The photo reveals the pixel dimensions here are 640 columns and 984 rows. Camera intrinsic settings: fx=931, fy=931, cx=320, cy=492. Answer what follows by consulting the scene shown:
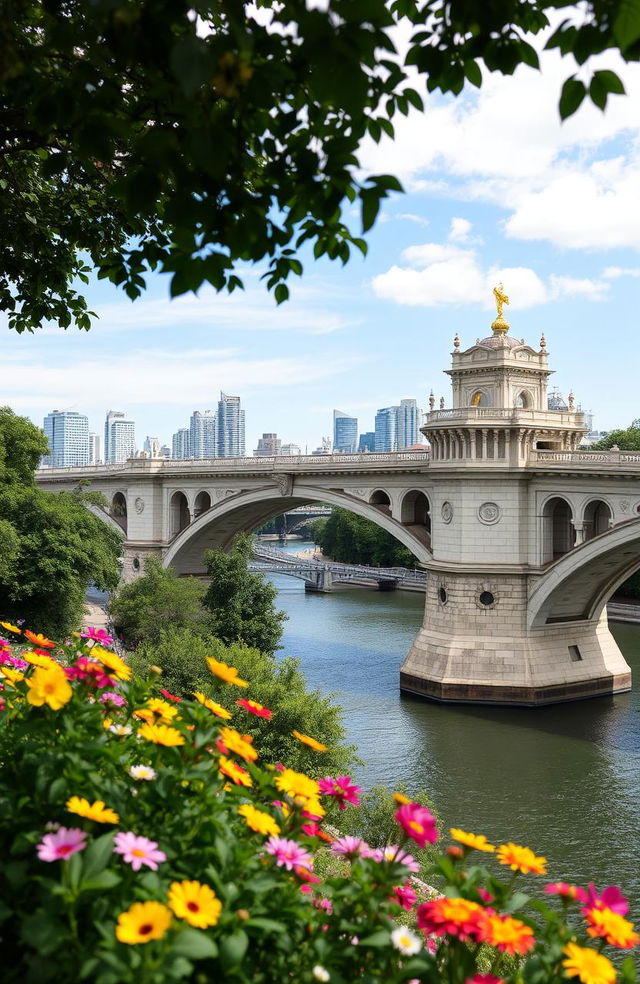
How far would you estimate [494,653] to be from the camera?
30.8 m

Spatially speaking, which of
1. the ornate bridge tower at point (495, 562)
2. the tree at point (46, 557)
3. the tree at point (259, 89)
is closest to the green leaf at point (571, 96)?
the tree at point (259, 89)

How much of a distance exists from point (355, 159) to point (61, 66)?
3349 mm

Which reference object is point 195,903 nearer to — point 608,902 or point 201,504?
point 608,902

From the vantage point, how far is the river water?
→ 2006 centimetres

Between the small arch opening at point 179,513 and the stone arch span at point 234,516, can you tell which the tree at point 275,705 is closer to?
the stone arch span at point 234,516

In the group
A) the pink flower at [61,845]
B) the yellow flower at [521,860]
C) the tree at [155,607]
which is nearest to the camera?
the pink flower at [61,845]

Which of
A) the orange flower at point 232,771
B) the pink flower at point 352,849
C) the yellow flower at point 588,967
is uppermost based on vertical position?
the orange flower at point 232,771

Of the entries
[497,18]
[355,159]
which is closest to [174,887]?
[355,159]

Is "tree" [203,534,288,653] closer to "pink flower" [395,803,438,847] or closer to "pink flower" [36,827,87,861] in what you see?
"pink flower" [395,803,438,847]

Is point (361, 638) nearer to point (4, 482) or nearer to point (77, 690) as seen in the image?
point (4, 482)

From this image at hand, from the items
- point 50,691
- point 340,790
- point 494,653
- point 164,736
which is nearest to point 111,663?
point 50,691

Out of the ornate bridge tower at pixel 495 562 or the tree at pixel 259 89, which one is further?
the ornate bridge tower at pixel 495 562

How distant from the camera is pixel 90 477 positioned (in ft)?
179

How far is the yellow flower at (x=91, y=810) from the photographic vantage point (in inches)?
132
